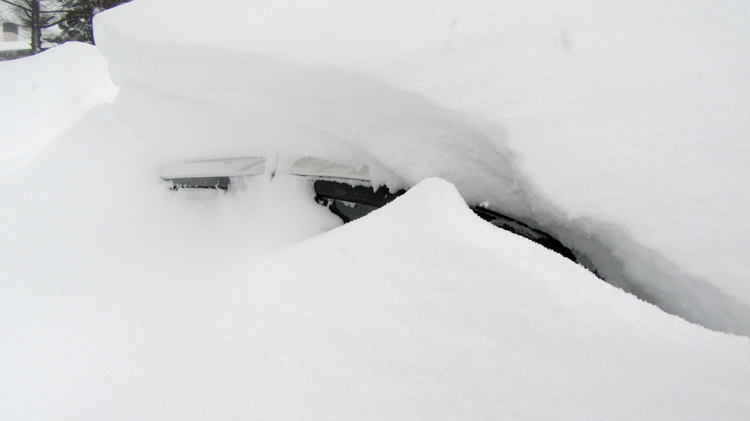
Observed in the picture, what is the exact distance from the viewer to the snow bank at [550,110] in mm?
798

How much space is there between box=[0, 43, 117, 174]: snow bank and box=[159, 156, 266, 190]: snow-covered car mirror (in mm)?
3127

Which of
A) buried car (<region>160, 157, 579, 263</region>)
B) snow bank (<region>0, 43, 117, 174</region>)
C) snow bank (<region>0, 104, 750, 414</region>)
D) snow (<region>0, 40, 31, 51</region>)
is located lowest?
snow bank (<region>0, 104, 750, 414</region>)

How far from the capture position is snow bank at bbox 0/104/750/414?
674 mm

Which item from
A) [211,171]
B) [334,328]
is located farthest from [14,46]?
[334,328]

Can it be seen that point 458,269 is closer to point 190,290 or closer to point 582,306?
point 582,306

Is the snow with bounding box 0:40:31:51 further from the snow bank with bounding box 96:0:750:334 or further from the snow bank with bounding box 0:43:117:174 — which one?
the snow bank with bounding box 96:0:750:334

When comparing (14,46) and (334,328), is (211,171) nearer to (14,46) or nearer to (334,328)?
(334,328)

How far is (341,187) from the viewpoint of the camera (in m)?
1.33

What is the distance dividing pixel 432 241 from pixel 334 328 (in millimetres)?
330

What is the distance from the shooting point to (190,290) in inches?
55.0

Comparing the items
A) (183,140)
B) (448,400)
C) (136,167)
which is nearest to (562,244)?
(448,400)

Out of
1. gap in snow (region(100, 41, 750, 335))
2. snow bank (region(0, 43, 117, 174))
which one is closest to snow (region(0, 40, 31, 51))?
snow bank (region(0, 43, 117, 174))

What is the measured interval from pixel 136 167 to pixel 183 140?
46cm

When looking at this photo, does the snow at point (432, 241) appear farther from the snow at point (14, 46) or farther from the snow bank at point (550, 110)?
the snow at point (14, 46)
